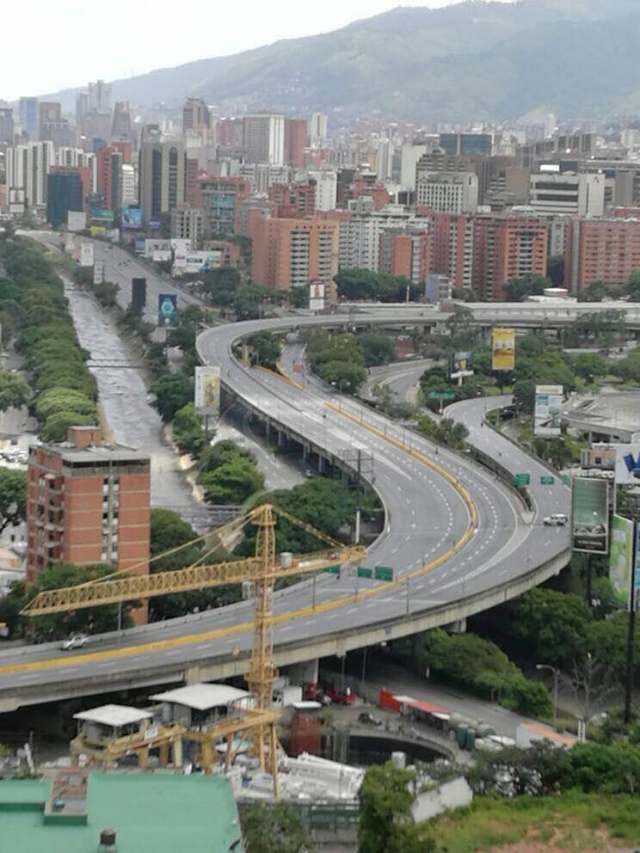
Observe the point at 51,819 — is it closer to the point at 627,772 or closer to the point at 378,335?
the point at 627,772

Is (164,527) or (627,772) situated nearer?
(627,772)

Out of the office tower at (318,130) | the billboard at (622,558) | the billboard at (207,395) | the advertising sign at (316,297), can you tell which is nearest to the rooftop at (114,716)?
the billboard at (622,558)

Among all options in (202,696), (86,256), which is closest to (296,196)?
(86,256)

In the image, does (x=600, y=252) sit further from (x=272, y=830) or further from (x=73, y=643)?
(x=272, y=830)

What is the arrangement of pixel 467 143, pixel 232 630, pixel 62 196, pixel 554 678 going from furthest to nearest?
pixel 467 143 → pixel 62 196 → pixel 554 678 → pixel 232 630

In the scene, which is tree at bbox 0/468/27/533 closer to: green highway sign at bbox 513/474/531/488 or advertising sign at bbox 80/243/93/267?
green highway sign at bbox 513/474/531/488

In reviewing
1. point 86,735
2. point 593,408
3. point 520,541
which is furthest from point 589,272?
point 86,735

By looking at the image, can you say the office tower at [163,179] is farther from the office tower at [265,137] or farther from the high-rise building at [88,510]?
the high-rise building at [88,510]
